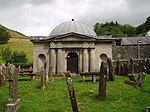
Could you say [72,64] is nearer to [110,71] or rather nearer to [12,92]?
[110,71]

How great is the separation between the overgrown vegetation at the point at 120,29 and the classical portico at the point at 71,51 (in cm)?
4922

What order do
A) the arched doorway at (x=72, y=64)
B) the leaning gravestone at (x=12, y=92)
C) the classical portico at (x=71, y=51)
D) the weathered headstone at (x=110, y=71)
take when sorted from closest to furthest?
the leaning gravestone at (x=12, y=92) → the weathered headstone at (x=110, y=71) → the classical portico at (x=71, y=51) → the arched doorway at (x=72, y=64)

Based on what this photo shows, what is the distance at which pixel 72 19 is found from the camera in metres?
42.2

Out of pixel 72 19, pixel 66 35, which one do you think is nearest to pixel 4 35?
pixel 72 19

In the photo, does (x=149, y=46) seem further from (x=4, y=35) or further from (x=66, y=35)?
(x=4, y=35)

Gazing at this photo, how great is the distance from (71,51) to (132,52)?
15334 millimetres

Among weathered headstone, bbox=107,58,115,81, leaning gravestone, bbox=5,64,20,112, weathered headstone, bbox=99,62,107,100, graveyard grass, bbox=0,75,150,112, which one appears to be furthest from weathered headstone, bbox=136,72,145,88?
leaning gravestone, bbox=5,64,20,112

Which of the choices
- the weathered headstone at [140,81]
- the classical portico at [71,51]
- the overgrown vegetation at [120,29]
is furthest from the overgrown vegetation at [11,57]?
the weathered headstone at [140,81]

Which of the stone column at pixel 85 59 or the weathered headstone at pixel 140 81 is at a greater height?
the stone column at pixel 85 59

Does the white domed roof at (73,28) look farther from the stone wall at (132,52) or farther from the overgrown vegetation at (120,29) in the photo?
the overgrown vegetation at (120,29)

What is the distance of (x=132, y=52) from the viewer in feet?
155

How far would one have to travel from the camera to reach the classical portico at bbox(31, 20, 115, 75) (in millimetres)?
35719

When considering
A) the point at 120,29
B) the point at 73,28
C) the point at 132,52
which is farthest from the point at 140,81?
the point at 120,29

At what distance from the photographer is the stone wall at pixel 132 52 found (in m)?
46.8
